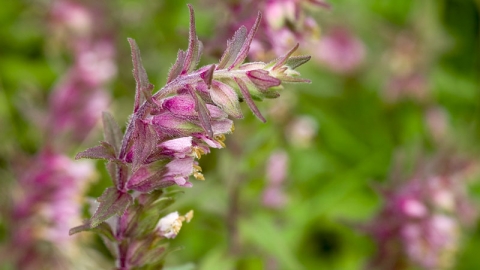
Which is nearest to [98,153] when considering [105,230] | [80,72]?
[105,230]

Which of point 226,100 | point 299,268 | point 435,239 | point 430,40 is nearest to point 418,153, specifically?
point 435,239

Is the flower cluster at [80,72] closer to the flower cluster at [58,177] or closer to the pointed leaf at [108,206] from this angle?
the flower cluster at [58,177]

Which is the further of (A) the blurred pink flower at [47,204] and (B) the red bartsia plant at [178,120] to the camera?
(A) the blurred pink flower at [47,204]

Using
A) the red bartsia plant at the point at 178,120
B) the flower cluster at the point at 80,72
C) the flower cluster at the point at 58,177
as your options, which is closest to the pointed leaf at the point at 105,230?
the red bartsia plant at the point at 178,120

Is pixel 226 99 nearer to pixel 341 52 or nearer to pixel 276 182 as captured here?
pixel 276 182

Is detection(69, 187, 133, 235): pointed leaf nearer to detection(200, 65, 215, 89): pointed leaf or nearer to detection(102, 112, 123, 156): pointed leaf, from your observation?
detection(102, 112, 123, 156): pointed leaf

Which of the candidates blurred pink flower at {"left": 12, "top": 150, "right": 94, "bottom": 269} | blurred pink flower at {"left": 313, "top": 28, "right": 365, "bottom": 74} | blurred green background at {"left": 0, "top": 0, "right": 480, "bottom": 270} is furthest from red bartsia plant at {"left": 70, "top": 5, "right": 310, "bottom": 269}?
blurred pink flower at {"left": 313, "top": 28, "right": 365, "bottom": 74}

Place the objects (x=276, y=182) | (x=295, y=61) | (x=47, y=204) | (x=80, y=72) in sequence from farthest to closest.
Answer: (x=80, y=72) → (x=276, y=182) → (x=47, y=204) → (x=295, y=61)
